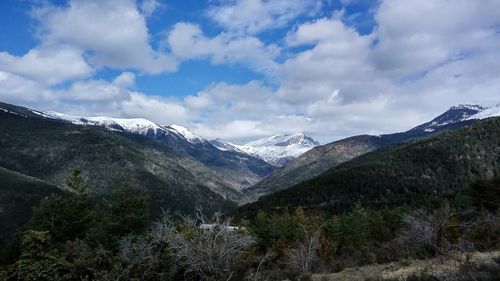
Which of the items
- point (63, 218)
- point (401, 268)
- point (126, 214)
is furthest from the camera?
point (63, 218)

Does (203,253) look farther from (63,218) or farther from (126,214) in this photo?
(63,218)

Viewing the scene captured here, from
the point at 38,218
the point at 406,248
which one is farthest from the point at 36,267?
the point at 38,218

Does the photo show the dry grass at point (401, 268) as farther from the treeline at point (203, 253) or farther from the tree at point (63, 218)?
the tree at point (63, 218)

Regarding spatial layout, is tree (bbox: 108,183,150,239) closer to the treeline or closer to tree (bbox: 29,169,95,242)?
tree (bbox: 29,169,95,242)

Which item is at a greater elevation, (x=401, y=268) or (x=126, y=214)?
(x=401, y=268)

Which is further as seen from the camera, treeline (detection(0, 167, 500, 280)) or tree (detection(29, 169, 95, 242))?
tree (detection(29, 169, 95, 242))

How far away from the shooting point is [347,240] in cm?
5944

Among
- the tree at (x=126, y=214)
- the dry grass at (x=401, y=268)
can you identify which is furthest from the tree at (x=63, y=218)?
the dry grass at (x=401, y=268)

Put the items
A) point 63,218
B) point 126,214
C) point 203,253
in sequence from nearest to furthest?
1. point 203,253
2. point 126,214
3. point 63,218

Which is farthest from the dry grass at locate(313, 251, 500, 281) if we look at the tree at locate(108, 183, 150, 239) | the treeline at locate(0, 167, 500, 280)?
the tree at locate(108, 183, 150, 239)

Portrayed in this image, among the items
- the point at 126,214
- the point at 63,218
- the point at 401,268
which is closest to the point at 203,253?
the point at 401,268

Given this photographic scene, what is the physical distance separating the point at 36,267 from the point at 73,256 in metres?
1.90

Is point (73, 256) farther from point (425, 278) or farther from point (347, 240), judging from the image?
point (347, 240)

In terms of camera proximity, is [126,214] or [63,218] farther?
[63,218]
